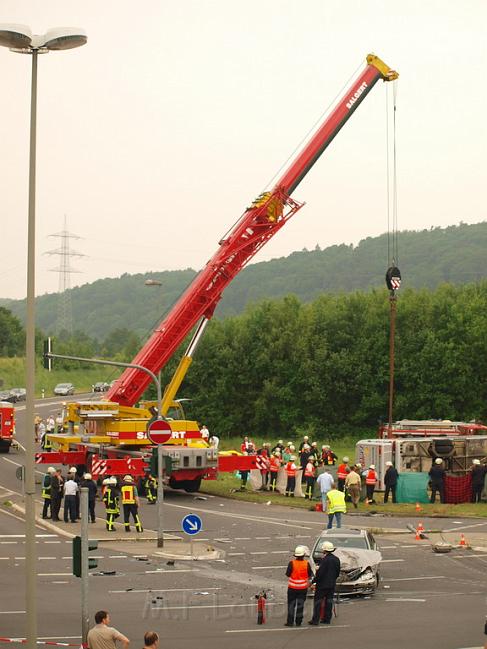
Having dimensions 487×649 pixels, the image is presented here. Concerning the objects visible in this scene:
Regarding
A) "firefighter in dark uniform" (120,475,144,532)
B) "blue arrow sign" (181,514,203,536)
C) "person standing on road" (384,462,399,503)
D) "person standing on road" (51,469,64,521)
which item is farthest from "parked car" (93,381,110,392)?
"blue arrow sign" (181,514,203,536)

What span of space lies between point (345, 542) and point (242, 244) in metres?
16.6

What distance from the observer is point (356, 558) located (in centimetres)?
2191

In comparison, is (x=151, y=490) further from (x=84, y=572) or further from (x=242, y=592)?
(x=84, y=572)

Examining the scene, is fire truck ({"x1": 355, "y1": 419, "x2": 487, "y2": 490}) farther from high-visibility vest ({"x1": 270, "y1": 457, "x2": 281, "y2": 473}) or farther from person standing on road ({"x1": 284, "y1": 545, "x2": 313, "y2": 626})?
person standing on road ({"x1": 284, "y1": 545, "x2": 313, "y2": 626})

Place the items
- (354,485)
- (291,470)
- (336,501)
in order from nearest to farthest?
1. (336,501)
2. (354,485)
3. (291,470)

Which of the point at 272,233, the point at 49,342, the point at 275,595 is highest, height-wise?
the point at 272,233

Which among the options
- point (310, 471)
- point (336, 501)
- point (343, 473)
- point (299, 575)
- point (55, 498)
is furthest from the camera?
point (310, 471)

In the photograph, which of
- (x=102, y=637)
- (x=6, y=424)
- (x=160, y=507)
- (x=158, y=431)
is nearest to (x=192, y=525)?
(x=160, y=507)

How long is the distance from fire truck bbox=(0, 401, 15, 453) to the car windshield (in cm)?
3391

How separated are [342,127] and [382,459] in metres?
10.4

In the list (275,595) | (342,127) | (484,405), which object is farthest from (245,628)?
(484,405)

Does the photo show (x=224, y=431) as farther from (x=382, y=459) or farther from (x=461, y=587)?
(x=461, y=587)

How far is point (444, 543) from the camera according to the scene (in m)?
27.3

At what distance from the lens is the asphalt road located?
712 inches
